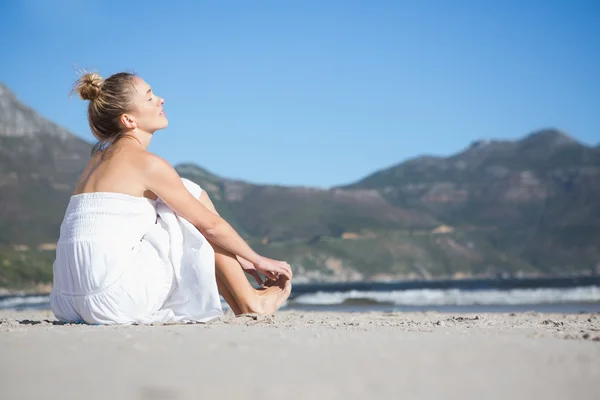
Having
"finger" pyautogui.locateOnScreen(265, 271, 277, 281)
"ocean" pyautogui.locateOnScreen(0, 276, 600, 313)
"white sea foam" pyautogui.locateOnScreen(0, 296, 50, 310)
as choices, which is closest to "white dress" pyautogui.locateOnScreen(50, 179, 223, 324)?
"finger" pyautogui.locateOnScreen(265, 271, 277, 281)

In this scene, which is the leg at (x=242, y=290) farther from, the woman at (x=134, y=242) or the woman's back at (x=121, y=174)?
the woman's back at (x=121, y=174)

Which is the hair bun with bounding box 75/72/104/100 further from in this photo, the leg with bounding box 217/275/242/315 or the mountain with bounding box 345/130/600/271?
the mountain with bounding box 345/130/600/271

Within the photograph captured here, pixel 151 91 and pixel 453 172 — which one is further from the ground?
pixel 453 172

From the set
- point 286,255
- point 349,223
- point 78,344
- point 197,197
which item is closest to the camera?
point 78,344

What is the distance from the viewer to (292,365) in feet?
7.80

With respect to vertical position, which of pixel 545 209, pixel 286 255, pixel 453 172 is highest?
pixel 453 172

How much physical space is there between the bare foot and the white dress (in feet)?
1.28

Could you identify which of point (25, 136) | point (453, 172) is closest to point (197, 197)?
point (25, 136)

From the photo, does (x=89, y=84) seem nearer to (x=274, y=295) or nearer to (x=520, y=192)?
(x=274, y=295)

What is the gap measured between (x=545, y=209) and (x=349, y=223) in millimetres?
43397

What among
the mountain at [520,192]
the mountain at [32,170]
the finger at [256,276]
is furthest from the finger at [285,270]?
the mountain at [520,192]

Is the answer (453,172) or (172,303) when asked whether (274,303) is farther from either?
(453,172)

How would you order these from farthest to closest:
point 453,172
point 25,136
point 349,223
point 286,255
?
point 453,172
point 349,223
point 25,136
point 286,255

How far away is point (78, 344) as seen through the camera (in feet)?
9.55
